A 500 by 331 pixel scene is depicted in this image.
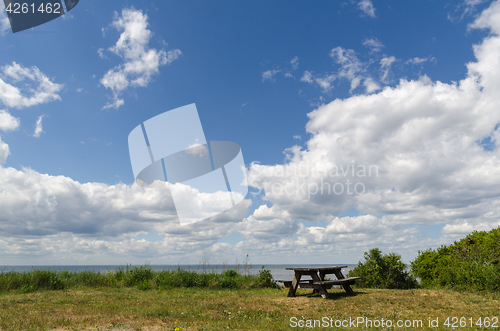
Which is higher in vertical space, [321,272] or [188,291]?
[321,272]

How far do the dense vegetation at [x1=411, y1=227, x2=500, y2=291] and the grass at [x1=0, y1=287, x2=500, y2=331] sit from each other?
2.28 ft

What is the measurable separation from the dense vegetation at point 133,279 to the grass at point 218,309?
6.78 ft

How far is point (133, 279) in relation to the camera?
43.6 ft

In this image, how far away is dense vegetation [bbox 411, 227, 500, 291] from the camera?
31.1 ft

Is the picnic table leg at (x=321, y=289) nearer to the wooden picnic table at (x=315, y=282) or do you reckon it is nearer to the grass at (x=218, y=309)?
the wooden picnic table at (x=315, y=282)

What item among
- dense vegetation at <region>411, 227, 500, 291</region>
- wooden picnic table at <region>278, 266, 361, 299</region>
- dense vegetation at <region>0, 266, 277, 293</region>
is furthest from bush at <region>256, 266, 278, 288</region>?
dense vegetation at <region>411, 227, 500, 291</region>

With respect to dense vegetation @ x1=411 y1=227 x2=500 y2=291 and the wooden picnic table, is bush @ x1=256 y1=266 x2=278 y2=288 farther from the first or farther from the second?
dense vegetation @ x1=411 y1=227 x2=500 y2=291

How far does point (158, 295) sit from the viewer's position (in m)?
10.2

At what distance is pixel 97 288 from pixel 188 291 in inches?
167

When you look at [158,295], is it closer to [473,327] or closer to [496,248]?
[473,327]

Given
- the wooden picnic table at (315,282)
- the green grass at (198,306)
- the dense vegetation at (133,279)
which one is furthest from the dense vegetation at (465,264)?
the dense vegetation at (133,279)

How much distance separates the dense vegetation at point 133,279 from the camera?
11930 mm

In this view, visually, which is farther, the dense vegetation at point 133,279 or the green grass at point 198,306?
the dense vegetation at point 133,279

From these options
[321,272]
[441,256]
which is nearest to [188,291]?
[321,272]
